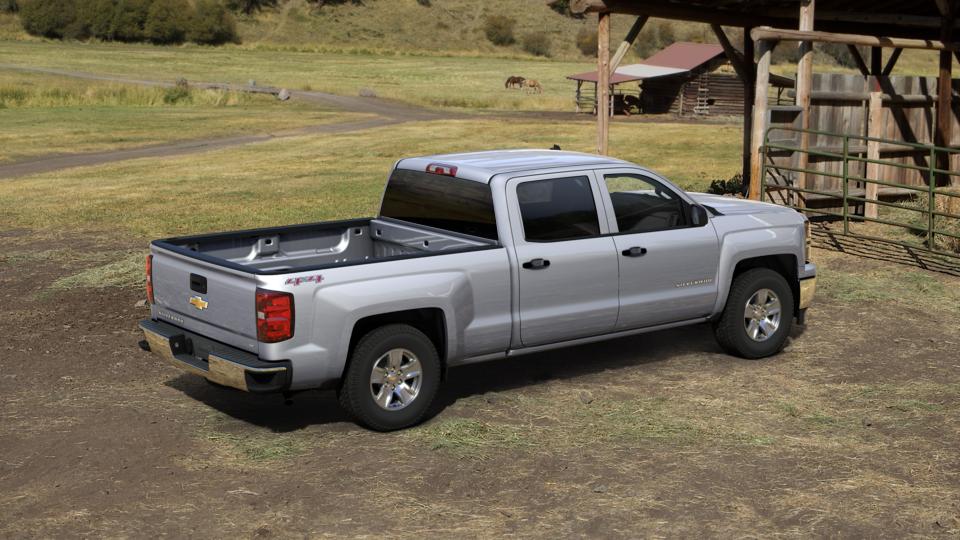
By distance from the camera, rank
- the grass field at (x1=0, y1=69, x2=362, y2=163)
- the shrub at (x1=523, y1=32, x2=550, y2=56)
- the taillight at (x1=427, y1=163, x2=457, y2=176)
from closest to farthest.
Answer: the taillight at (x1=427, y1=163, x2=457, y2=176) < the grass field at (x1=0, y1=69, x2=362, y2=163) < the shrub at (x1=523, y1=32, x2=550, y2=56)

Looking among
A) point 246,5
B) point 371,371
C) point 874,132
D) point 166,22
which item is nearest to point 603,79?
point 874,132

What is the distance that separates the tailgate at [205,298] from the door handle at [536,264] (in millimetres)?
1979

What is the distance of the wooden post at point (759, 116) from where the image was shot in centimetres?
1526

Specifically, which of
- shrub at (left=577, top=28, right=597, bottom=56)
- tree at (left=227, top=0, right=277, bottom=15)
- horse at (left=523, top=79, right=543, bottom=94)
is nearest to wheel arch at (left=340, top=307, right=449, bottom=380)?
horse at (left=523, top=79, right=543, bottom=94)

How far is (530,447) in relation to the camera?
7.53 m

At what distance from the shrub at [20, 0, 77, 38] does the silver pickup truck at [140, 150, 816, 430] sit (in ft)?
347

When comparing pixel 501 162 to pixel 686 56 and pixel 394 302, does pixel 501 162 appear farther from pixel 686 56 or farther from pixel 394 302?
pixel 686 56

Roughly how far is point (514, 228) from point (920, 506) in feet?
10.6

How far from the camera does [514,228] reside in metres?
8.30

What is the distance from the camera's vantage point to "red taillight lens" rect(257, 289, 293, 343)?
23.6ft

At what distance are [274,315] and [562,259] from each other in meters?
2.25

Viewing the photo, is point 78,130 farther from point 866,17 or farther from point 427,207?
point 427,207

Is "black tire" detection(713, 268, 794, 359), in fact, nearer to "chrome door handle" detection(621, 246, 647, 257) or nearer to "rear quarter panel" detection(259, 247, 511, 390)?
"chrome door handle" detection(621, 246, 647, 257)

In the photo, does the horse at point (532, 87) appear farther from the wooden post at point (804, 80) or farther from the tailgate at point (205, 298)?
the tailgate at point (205, 298)
